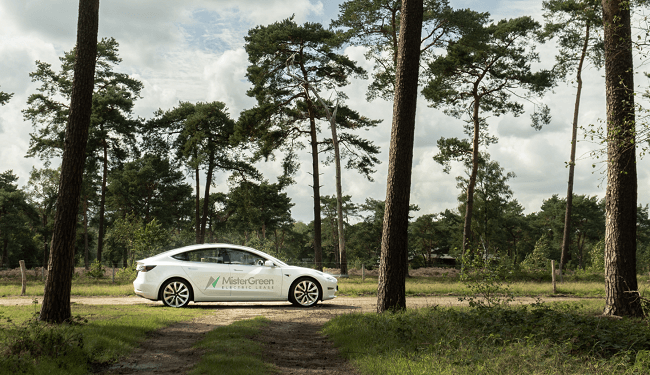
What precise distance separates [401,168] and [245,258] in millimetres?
5023

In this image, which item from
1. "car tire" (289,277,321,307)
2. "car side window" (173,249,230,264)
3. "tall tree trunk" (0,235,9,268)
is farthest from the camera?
Answer: "tall tree trunk" (0,235,9,268)

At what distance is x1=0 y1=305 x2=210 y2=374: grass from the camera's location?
18.6 ft

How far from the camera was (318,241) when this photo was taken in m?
28.2

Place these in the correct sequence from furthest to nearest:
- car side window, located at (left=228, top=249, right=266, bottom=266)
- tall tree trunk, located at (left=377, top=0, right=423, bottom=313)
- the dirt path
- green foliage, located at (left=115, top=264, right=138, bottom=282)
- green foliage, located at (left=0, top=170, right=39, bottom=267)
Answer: green foliage, located at (left=0, top=170, right=39, bottom=267), green foliage, located at (left=115, top=264, right=138, bottom=282), car side window, located at (left=228, top=249, right=266, bottom=266), tall tree trunk, located at (left=377, top=0, right=423, bottom=313), the dirt path

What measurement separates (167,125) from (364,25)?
62.9 feet

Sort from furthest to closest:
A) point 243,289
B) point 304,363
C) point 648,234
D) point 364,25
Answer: point 648,234
point 364,25
point 243,289
point 304,363

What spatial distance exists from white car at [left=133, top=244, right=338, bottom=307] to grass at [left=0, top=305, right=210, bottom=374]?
2592 mm

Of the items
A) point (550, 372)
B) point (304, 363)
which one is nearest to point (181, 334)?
point (304, 363)

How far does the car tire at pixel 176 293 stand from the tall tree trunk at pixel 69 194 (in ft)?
11.9

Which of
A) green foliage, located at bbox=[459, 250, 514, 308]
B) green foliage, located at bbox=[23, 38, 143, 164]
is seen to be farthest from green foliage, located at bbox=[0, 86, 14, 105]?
green foliage, located at bbox=[459, 250, 514, 308]

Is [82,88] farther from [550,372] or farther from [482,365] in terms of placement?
[550,372]

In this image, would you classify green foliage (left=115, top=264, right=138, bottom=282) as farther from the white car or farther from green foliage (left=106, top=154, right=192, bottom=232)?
green foliage (left=106, top=154, right=192, bottom=232)

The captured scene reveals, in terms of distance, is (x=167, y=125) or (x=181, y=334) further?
(x=167, y=125)

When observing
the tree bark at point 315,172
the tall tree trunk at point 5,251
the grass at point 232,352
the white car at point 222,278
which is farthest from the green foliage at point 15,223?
the grass at point 232,352
